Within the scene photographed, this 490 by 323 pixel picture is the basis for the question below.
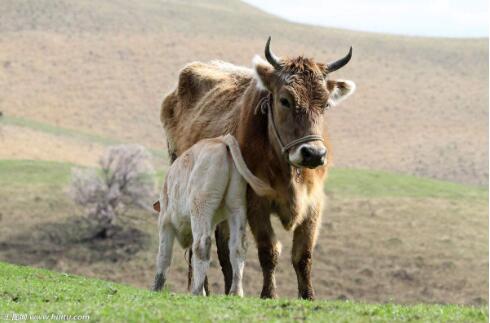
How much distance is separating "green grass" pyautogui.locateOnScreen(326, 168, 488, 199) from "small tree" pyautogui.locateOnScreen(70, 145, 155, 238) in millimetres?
9976

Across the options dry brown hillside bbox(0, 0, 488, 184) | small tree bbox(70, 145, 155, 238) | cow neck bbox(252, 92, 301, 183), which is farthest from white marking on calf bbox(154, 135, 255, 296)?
dry brown hillside bbox(0, 0, 488, 184)

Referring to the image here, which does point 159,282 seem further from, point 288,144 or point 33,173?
point 33,173

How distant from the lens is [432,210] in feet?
160

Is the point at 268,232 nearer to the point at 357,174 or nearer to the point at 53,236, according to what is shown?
the point at 53,236

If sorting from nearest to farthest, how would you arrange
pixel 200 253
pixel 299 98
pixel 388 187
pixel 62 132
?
pixel 200 253 → pixel 299 98 → pixel 388 187 → pixel 62 132

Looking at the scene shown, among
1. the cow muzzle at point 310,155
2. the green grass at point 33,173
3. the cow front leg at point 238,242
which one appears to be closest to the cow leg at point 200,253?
the cow front leg at point 238,242

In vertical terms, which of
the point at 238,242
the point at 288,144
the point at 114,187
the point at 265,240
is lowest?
the point at 114,187

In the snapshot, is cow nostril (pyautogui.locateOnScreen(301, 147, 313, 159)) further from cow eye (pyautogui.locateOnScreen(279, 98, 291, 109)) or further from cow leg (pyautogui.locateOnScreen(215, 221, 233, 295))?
cow leg (pyautogui.locateOnScreen(215, 221, 233, 295))

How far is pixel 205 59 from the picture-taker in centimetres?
8588

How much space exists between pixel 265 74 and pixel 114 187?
32.8 m

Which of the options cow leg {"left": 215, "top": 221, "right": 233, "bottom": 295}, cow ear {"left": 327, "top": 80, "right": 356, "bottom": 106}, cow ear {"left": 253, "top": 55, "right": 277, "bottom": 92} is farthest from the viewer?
cow leg {"left": 215, "top": 221, "right": 233, "bottom": 295}

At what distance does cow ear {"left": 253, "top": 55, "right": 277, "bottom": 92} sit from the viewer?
12.6 metres

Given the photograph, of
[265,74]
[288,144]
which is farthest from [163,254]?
[265,74]

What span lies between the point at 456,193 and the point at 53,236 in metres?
20.3
